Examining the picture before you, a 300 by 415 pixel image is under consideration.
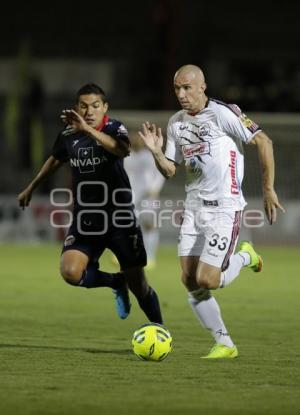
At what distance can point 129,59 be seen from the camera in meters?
37.5

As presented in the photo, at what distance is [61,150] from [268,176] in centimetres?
199

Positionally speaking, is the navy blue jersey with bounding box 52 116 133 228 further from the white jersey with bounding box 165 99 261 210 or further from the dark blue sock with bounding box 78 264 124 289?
the white jersey with bounding box 165 99 261 210

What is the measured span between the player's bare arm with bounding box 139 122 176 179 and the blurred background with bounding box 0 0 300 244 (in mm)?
21229

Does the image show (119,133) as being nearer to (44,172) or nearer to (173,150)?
(173,150)

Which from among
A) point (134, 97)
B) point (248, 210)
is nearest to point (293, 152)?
point (248, 210)

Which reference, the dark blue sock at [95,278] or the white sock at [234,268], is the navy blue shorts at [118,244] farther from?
the white sock at [234,268]

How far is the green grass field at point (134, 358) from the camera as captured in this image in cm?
654

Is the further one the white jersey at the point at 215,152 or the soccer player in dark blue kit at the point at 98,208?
the soccer player in dark blue kit at the point at 98,208

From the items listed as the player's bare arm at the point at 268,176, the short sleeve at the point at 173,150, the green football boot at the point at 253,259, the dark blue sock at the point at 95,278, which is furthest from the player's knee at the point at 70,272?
the player's bare arm at the point at 268,176

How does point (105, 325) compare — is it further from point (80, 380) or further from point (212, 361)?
point (80, 380)

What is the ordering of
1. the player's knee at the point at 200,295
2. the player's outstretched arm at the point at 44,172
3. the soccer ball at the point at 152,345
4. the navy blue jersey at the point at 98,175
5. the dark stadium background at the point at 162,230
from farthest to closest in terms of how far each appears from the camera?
the player's outstretched arm at the point at 44,172, the navy blue jersey at the point at 98,175, the player's knee at the point at 200,295, the soccer ball at the point at 152,345, the dark stadium background at the point at 162,230

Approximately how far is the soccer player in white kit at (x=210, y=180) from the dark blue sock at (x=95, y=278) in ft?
3.26

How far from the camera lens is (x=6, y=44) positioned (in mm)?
38688

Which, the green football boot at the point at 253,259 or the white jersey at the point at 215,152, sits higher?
the white jersey at the point at 215,152
